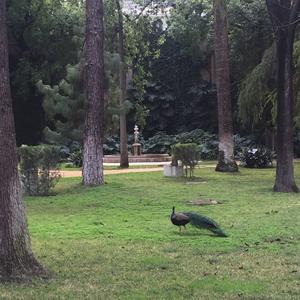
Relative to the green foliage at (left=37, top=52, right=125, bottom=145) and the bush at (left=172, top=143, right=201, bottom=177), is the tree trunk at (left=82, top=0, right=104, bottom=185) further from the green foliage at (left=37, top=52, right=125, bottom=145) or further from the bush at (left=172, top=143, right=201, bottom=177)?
the bush at (left=172, top=143, right=201, bottom=177)

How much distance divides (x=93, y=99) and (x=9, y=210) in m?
10.0

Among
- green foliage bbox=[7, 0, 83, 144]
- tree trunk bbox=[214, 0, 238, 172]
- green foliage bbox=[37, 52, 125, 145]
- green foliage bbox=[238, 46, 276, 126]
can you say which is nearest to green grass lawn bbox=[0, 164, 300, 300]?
green foliage bbox=[37, 52, 125, 145]

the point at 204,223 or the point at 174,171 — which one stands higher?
the point at 174,171

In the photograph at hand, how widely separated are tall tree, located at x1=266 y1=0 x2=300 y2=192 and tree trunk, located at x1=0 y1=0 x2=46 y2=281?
9.49 meters

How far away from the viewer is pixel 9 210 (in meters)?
5.57

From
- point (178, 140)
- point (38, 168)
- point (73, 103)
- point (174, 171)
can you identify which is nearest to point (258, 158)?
point (174, 171)

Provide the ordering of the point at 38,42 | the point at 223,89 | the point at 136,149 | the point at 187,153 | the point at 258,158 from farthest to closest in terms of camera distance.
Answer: the point at 136,149 → the point at 38,42 → the point at 258,158 → the point at 223,89 → the point at 187,153

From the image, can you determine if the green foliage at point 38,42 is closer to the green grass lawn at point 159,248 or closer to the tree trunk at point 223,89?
the tree trunk at point 223,89

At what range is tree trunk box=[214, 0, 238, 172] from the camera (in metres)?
20.5

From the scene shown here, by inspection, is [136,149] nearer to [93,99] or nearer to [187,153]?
[187,153]

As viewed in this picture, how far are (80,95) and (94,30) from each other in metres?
2.75

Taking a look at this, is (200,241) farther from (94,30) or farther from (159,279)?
(94,30)

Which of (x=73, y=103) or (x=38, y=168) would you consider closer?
(x=38, y=168)

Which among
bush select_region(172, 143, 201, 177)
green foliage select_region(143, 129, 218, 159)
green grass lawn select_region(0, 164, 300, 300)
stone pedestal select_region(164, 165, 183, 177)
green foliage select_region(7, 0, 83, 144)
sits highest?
green foliage select_region(7, 0, 83, 144)
